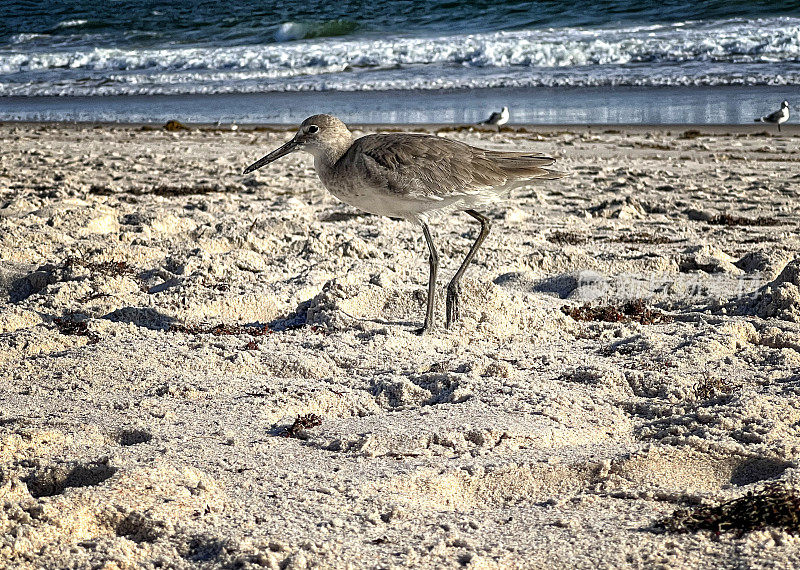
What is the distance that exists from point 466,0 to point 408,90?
1094 centimetres

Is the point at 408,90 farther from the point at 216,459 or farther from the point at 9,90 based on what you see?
the point at 216,459

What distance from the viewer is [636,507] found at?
3.10m

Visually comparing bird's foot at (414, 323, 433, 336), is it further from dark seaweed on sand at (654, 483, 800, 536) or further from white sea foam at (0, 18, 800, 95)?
white sea foam at (0, 18, 800, 95)

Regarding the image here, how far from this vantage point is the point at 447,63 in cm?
2297

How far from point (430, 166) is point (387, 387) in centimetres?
132

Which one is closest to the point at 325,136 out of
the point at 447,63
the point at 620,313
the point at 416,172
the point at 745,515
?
the point at 416,172

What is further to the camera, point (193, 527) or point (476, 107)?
point (476, 107)

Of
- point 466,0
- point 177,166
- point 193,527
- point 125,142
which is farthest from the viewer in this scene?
point 466,0

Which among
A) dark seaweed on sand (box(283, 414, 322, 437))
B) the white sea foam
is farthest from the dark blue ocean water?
dark seaweed on sand (box(283, 414, 322, 437))

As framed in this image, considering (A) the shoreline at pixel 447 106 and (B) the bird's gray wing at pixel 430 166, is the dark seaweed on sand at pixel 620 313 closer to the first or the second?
(B) the bird's gray wing at pixel 430 166

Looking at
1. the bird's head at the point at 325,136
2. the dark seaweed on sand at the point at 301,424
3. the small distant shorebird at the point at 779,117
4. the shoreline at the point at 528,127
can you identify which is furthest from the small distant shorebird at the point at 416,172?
the small distant shorebird at the point at 779,117

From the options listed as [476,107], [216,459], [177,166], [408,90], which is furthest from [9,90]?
[216,459]

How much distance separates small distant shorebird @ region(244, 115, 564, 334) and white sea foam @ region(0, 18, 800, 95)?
46.5 ft

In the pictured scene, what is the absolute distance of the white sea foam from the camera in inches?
774
